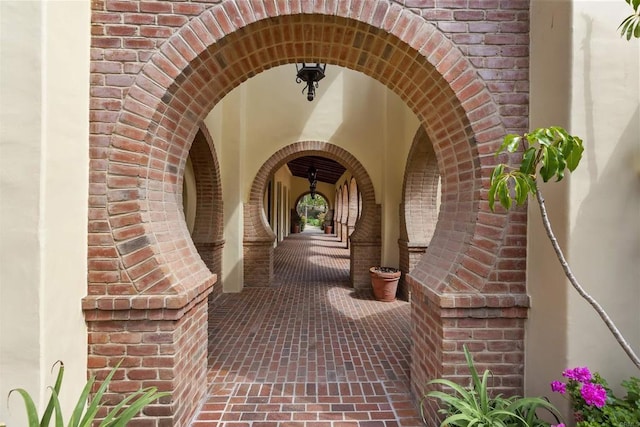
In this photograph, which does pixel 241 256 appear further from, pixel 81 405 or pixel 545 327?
pixel 545 327

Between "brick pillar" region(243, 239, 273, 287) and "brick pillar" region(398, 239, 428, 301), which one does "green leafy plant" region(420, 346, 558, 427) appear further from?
"brick pillar" region(243, 239, 273, 287)

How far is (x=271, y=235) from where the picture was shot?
7.49 m

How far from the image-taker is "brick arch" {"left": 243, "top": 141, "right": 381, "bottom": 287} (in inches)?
286

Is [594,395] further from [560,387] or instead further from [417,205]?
[417,205]

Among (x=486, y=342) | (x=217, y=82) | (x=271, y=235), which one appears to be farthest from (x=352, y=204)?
(x=486, y=342)

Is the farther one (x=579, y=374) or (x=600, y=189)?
(x=600, y=189)

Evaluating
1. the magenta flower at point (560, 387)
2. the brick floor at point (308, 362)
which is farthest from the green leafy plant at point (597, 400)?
the brick floor at point (308, 362)

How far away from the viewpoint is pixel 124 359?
2377 mm

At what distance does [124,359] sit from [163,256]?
0.83 metres

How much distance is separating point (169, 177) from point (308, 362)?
2.59 metres

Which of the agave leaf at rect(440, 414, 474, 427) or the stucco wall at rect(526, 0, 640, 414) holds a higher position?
the stucco wall at rect(526, 0, 640, 414)

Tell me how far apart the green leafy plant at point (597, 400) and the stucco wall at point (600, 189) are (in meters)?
0.15

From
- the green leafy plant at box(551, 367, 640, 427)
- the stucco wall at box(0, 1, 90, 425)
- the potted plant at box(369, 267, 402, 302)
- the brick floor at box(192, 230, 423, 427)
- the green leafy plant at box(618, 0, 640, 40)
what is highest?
the green leafy plant at box(618, 0, 640, 40)

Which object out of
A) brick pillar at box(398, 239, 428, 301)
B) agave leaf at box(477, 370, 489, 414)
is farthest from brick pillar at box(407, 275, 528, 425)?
brick pillar at box(398, 239, 428, 301)
